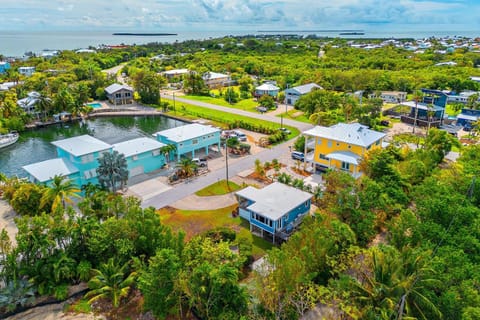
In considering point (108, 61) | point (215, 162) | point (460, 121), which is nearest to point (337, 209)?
point (215, 162)

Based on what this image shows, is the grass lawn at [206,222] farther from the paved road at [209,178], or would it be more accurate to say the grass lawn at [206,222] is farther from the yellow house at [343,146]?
the yellow house at [343,146]

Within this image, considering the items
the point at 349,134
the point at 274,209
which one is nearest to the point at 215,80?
the point at 349,134

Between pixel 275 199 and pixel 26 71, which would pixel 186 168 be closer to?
pixel 275 199

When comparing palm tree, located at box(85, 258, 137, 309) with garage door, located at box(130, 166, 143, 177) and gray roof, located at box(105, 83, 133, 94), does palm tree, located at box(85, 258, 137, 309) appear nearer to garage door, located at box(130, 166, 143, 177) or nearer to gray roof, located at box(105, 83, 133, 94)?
garage door, located at box(130, 166, 143, 177)

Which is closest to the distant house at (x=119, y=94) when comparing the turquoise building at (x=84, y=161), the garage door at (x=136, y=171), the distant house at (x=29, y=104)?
the distant house at (x=29, y=104)

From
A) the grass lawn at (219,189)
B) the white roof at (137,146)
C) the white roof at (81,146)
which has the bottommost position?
the grass lawn at (219,189)

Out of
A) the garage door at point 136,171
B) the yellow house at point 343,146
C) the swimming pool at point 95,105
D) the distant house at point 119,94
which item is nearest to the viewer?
the yellow house at point 343,146

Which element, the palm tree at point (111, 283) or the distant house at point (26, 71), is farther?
the distant house at point (26, 71)
